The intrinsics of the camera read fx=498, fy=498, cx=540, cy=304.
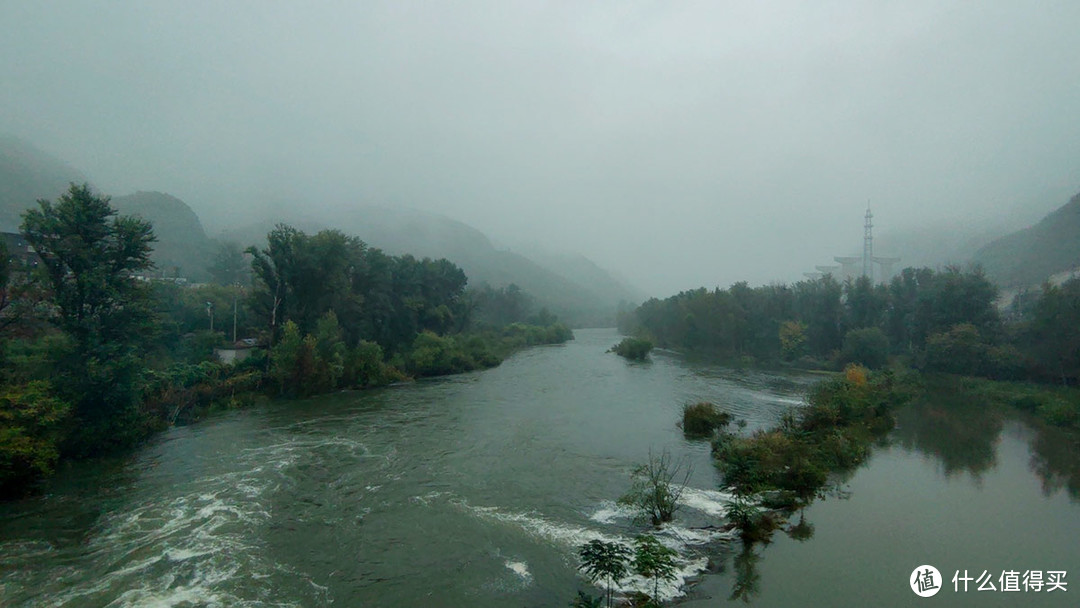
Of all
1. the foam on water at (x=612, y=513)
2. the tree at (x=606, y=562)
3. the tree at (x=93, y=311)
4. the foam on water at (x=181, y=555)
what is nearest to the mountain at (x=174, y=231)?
the tree at (x=93, y=311)

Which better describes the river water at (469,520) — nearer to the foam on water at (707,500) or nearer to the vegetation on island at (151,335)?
the foam on water at (707,500)

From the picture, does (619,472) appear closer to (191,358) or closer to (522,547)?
(522,547)

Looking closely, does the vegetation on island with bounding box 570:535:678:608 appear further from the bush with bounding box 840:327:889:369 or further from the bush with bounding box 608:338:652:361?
the bush with bounding box 608:338:652:361

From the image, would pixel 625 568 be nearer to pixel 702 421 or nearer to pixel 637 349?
pixel 702 421

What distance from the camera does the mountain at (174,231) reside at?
4380 inches

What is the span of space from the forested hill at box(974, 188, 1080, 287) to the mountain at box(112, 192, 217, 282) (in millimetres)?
137365

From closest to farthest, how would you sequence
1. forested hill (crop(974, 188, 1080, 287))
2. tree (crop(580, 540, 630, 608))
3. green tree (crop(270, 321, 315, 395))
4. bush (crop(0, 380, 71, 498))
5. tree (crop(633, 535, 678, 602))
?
1. tree (crop(580, 540, 630, 608))
2. tree (crop(633, 535, 678, 602))
3. bush (crop(0, 380, 71, 498))
4. green tree (crop(270, 321, 315, 395))
5. forested hill (crop(974, 188, 1080, 287))

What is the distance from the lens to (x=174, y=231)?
13912 cm

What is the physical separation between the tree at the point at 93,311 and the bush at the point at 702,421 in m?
23.8

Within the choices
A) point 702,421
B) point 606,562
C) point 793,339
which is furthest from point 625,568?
point 793,339

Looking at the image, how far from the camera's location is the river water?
10.6 metres

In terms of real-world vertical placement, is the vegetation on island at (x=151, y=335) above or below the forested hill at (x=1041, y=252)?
below

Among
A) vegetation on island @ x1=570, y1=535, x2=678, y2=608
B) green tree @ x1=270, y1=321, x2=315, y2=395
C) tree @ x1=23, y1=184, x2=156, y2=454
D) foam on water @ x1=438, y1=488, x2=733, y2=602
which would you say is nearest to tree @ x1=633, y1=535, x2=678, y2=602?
vegetation on island @ x1=570, y1=535, x2=678, y2=608

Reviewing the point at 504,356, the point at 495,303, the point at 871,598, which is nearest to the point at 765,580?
the point at 871,598
